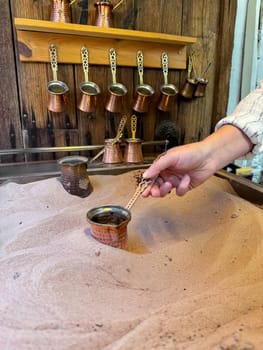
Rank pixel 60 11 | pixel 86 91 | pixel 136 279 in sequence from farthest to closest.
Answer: pixel 86 91 < pixel 60 11 < pixel 136 279

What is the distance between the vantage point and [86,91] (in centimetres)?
126

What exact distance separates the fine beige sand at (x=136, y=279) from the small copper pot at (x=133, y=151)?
1.27 feet

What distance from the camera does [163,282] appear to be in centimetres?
59

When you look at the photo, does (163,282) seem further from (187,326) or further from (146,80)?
(146,80)

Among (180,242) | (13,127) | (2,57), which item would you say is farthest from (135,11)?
(180,242)

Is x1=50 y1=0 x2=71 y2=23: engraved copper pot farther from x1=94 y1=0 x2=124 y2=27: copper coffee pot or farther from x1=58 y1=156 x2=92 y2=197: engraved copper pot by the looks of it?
x1=58 y1=156 x2=92 y2=197: engraved copper pot

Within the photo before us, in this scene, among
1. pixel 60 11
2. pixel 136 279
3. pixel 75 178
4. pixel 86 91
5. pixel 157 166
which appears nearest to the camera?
pixel 136 279

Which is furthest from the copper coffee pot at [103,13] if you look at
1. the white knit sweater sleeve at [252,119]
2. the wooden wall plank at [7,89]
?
the white knit sweater sleeve at [252,119]

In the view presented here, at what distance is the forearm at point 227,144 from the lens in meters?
0.75

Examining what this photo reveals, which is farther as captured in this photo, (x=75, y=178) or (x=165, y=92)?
(x=165, y=92)

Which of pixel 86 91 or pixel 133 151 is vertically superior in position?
pixel 86 91

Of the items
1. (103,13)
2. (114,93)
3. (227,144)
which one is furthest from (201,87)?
(227,144)

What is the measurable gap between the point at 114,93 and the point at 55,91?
25cm

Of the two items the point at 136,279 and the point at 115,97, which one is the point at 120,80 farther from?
the point at 136,279
